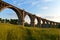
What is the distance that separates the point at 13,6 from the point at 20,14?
5.25 metres

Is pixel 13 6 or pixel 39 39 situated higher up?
pixel 13 6

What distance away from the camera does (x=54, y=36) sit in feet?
26.9

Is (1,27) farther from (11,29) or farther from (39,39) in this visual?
(39,39)

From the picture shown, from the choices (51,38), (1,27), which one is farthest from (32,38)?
(1,27)

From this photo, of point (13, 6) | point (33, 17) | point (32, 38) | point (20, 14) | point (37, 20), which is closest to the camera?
point (32, 38)

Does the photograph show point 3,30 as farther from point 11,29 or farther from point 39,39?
point 39,39

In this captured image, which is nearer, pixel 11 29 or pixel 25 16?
pixel 11 29

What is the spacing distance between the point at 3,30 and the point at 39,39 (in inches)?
71.6

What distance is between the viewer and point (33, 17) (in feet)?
225

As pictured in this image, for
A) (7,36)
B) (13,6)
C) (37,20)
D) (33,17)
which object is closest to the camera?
(7,36)

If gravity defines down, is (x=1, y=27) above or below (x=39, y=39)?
above

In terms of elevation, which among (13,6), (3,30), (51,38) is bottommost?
(51,38)

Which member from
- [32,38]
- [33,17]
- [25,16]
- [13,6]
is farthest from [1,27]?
[33,17]

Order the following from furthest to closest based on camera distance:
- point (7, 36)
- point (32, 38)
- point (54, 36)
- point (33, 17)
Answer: point (33, 17) → point (54, 36) → point (32, 38) → point (7, 36)
